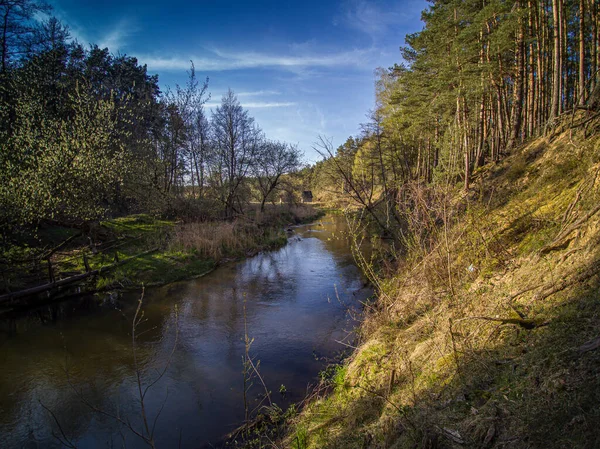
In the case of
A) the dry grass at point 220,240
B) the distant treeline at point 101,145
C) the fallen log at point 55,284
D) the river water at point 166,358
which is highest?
the distant treeline at point 101,145

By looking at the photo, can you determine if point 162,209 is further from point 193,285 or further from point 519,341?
point 519,341

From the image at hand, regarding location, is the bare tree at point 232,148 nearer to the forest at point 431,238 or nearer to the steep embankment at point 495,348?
the forest at point 431,238

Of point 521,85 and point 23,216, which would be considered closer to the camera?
point 23,216

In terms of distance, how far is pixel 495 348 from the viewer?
130 inches

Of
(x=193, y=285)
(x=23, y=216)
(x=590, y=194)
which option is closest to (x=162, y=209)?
(x=193, y=285)

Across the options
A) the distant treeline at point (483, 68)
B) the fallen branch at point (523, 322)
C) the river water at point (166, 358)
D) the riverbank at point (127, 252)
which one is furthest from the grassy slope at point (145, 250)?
the fallen branch at point (523, 322)

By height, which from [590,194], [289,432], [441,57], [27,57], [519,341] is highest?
[27,57]

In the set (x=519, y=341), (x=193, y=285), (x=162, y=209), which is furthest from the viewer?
(x=162, y=209)

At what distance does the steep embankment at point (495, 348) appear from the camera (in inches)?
93.1

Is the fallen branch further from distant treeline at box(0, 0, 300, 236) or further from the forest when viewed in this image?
distant treeline at box(0, 0, 300, 236)

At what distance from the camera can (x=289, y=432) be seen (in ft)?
14.5

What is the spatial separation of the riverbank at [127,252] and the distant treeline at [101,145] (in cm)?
119

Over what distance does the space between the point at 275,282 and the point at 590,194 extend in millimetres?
10303

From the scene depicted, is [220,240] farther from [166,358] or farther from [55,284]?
[166,358]
